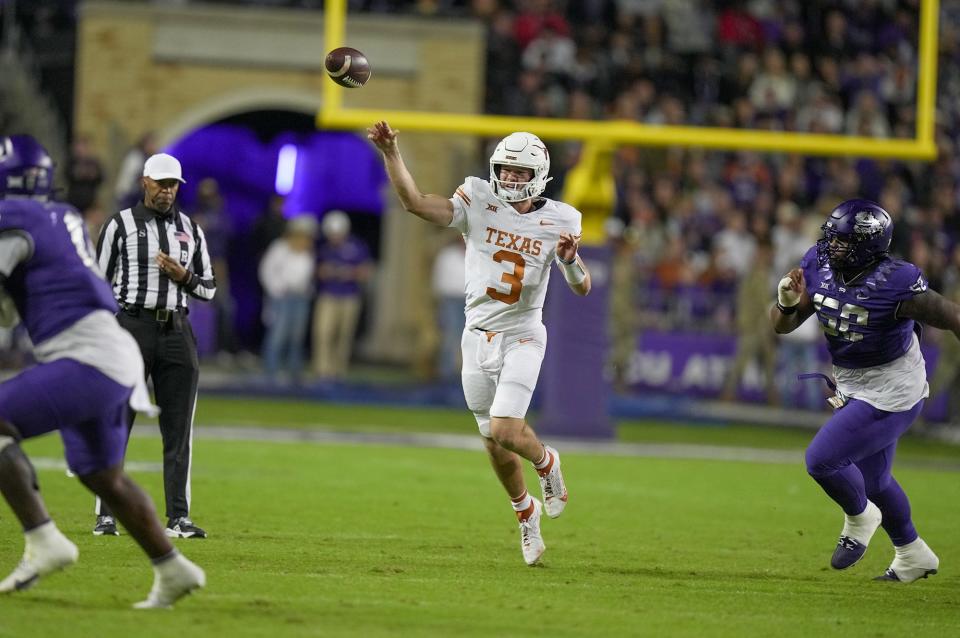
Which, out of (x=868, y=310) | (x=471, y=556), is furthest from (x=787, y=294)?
(x=471, y=556)

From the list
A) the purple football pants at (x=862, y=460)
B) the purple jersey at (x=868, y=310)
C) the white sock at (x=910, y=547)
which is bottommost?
the white sock at (x=910, y=547)

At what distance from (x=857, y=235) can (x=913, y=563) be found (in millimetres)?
1620

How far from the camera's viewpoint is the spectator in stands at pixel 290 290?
1736 centimetres

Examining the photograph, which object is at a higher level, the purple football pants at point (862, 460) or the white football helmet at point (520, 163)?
the white football helmet at point (520, 163)

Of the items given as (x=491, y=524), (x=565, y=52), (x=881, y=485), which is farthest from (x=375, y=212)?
(x=881, y=485)

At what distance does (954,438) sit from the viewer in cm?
1628

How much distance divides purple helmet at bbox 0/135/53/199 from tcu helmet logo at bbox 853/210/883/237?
3.70 meters

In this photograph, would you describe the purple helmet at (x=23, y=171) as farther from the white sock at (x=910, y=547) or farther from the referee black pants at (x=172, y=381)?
the white sock at (x=910, y=547)

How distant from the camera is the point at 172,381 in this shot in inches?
311

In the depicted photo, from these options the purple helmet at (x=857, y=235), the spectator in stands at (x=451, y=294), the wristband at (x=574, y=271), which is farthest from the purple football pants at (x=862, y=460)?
the spectator in stands at (x=451, y=294)

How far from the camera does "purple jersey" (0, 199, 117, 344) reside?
565 centimetres

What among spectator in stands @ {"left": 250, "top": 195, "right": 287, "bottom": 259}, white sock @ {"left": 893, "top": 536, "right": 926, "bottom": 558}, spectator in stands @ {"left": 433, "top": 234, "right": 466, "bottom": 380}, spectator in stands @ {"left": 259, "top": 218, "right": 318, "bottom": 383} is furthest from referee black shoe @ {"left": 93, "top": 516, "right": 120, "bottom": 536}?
spectator in stands @ {"left": 250, "top": 195, "right": 287, "bottom": 259}

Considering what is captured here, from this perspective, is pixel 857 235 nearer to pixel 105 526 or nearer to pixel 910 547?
pixel 910 547

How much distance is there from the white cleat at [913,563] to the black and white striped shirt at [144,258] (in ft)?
12.2
